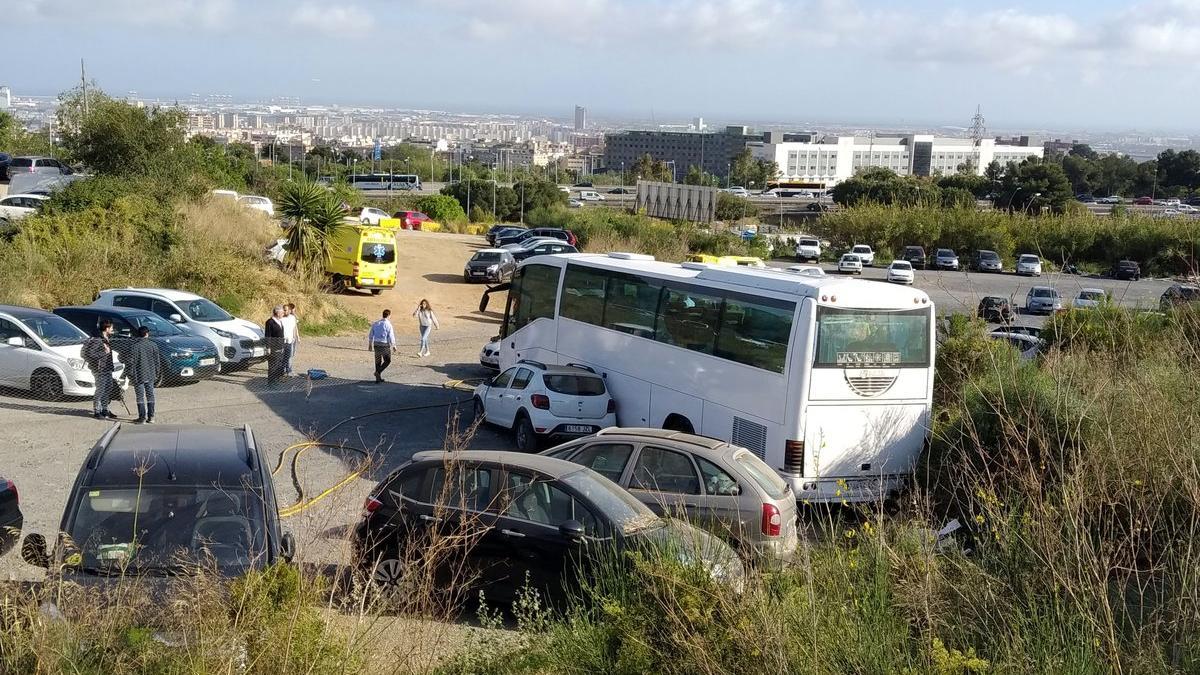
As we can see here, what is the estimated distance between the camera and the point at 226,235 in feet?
115

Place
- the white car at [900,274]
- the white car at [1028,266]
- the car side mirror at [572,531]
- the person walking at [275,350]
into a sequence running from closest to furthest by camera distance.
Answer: the car side mirror at [572,531], the person walking at [275,350], the white car at [900,274], the white car at [1028,266]

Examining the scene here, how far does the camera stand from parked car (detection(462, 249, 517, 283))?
42.7 meters

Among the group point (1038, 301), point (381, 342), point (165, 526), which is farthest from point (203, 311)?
point (1038, 301)

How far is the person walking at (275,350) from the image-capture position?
882 inches

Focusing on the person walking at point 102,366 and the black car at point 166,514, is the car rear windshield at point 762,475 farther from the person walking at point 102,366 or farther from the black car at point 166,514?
the person walking at point 102,366

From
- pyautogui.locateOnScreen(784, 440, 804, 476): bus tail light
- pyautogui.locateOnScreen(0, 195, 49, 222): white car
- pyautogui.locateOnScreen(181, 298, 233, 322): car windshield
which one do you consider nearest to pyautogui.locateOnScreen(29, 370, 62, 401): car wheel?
pyautogui.locateOnScreen(181, 298, 233, 322): car windshield

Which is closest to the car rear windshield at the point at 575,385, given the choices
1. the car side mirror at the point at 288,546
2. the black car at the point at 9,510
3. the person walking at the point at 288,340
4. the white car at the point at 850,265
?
the person walking at the point at 288,340

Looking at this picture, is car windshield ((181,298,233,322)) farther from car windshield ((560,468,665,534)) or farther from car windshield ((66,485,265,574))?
car windshield ((66,485,265,574))

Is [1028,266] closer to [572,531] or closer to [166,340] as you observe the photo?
[166,340]

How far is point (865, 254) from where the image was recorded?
210 feet

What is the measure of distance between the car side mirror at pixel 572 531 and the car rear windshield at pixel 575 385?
8.13 metres

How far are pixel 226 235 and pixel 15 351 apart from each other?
16.0 m

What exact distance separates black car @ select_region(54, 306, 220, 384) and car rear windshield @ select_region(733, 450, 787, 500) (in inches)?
532

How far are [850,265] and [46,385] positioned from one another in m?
44.9
